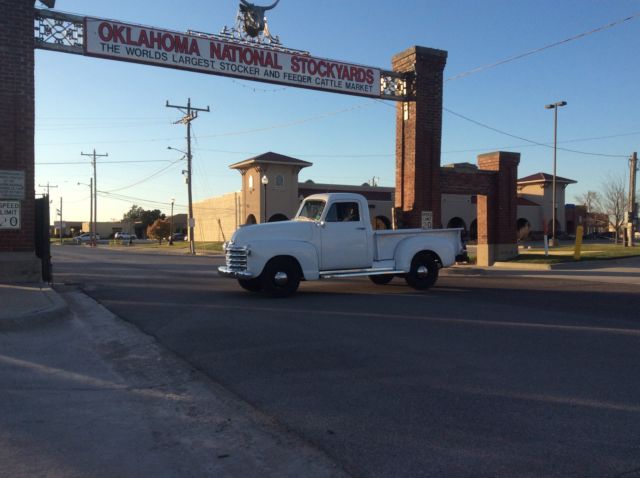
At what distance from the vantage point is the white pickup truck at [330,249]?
12312 mm

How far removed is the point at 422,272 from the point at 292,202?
109ft

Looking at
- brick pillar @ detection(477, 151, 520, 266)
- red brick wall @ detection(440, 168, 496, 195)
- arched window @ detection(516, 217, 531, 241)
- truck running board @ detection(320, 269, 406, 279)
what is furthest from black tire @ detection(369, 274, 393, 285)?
arched window @ detection(516, 217, 531, 241)

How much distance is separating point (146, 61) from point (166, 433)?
46.5ft

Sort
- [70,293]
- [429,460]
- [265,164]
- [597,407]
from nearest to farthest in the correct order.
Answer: [429,460] → [597,407] → [70,293] → [265,164]

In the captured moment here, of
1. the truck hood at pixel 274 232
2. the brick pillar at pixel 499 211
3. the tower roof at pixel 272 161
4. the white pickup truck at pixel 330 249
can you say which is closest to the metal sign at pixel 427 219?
the brick pillar at pixel 499 211

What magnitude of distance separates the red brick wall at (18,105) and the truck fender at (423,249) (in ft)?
28.8

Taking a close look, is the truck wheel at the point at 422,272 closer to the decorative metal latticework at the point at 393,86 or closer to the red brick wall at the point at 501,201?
the decorative metal latticework at the point at 393,86

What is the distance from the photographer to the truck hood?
40.8 feet

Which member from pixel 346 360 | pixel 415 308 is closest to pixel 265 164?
pixel 415 308

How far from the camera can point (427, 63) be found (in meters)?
21.4

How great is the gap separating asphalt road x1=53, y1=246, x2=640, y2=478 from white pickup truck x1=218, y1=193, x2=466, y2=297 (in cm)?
66

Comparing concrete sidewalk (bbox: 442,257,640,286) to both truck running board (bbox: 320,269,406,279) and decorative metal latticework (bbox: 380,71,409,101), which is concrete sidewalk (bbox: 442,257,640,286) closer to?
decorative metal latticework (bbox: 380,71,409,101)

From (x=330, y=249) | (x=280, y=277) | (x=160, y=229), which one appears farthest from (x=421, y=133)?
(x=160, y=229)

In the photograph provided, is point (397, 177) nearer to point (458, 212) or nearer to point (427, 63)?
point (427, 63)
